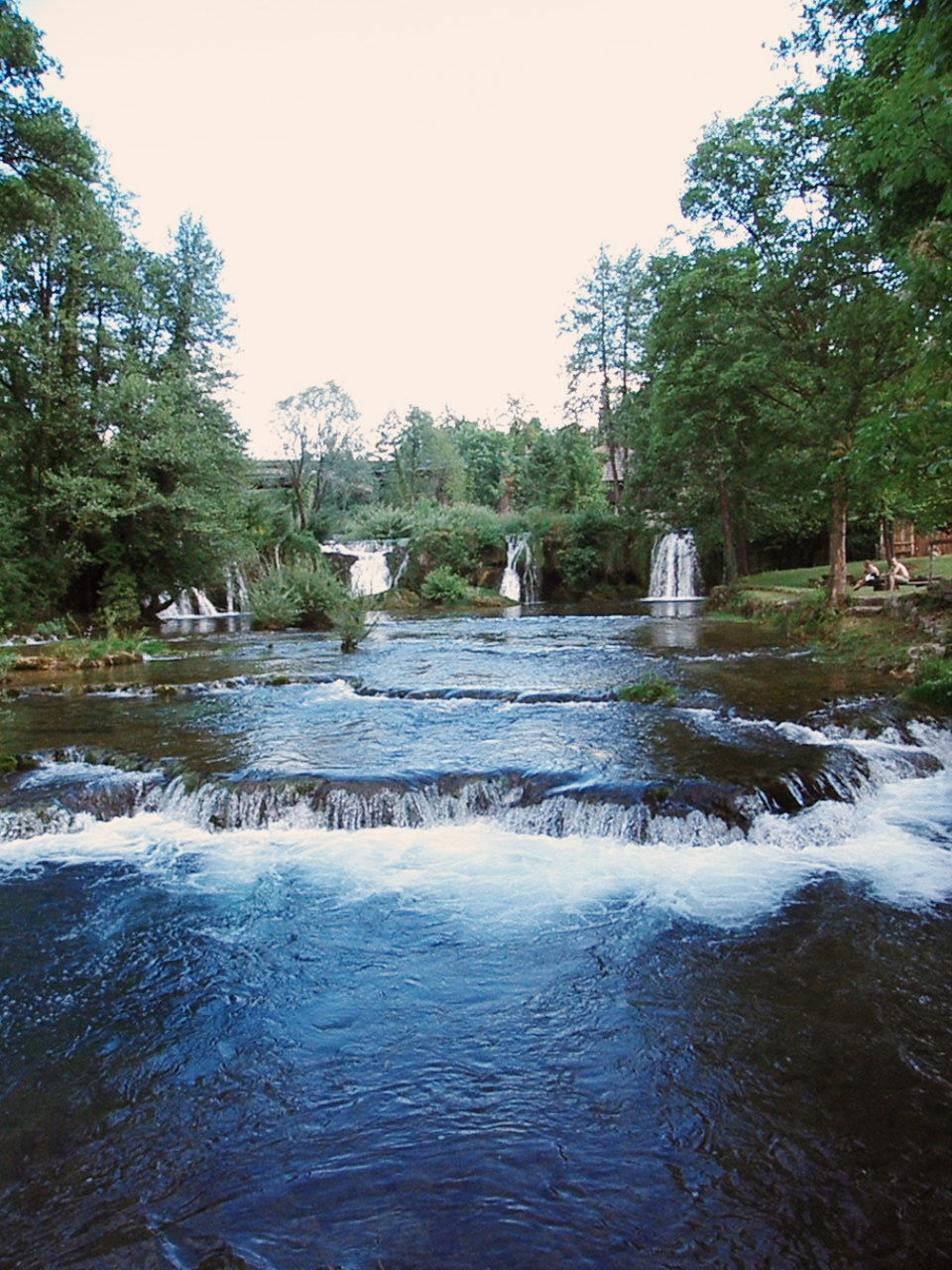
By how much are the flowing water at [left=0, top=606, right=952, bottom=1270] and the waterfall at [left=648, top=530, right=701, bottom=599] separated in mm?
23279

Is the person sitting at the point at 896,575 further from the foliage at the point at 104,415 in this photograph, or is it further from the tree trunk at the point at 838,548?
the foliage at the point at 104,415

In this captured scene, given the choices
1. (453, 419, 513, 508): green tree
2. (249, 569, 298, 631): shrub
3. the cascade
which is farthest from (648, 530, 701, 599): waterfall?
(453, 419, 513, 508): green tree

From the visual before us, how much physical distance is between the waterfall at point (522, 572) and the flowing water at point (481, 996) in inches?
996

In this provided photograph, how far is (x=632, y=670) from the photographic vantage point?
12.6 m

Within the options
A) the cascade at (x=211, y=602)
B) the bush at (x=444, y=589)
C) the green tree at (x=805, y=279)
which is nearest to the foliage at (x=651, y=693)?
Answer: the green tree at (x=805, y=279)

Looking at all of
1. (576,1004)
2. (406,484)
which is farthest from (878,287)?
(406,484)

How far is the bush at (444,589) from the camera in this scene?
104 feet

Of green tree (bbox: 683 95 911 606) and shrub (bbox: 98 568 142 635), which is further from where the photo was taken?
shrub (bbox: 98 568 142 635)

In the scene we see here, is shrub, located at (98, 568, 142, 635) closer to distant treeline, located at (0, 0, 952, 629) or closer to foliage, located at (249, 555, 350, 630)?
distant treeline, located at (0, 0, 952, 629)

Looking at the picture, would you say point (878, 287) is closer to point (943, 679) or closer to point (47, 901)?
point (943, 679)

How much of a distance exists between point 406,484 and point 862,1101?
49.8 metres

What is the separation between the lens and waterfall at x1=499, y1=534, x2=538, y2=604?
3425 cm

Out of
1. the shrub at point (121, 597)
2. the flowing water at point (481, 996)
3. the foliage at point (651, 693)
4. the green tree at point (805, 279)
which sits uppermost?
the green tree at point (805, 279)

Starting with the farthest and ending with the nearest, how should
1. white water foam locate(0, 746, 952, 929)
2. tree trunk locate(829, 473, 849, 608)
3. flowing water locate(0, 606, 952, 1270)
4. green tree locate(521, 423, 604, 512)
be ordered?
1. green tree locate(521, 423, 604, 512)
2. tree trunk locate(829, 473, 849, 608)
3. white water foam locate(0, 746, 952, 929)
4. flowing water locate(0, 606, 952, 1270)
